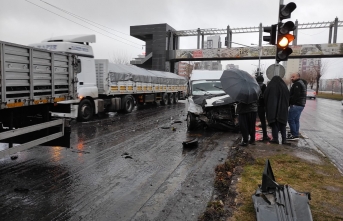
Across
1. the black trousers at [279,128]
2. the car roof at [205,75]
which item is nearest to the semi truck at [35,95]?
the black trousers at [279,128]

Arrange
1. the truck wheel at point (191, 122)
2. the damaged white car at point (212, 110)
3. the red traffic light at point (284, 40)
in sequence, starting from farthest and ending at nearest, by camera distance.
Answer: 1. the truck wheel at point (191, 122)
2. the damaged white car at point (212, 110)
3. the red traffic light at point (284, 40)

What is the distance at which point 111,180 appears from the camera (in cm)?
496

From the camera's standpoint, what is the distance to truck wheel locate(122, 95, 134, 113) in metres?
16.0

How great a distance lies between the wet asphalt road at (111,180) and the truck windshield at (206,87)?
3.15 metres

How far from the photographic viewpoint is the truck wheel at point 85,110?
12141 mm

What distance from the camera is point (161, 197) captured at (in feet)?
14.0

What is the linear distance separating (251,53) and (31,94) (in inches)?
1359

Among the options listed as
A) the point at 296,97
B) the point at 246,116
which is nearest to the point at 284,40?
the point at 296,97

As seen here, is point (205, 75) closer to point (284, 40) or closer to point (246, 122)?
point (246, 122)

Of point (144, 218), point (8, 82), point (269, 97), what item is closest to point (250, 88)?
point (269, 97)

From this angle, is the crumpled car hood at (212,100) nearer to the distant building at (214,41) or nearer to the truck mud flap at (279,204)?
the truck mud flap at (279,204)

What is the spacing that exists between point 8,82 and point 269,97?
237 inches

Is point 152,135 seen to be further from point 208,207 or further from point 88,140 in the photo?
point 208,207

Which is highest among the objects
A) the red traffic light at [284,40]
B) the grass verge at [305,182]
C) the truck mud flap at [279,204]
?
the red traffic light at [284,40]
